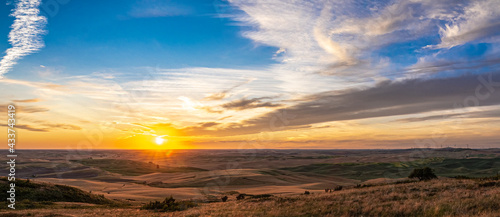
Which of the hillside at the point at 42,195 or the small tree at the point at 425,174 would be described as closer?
the hillside at the point at 42,195

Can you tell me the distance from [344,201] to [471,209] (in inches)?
236

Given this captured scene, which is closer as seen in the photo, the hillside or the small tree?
the hillside

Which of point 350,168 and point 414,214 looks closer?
point 414,214

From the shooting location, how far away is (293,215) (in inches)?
566

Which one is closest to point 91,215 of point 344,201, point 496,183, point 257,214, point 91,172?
point 257,214

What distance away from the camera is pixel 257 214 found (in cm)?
1544

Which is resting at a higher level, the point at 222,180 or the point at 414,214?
the point at 414,214

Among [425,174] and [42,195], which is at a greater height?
[425,174]

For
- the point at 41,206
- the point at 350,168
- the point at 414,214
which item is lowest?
the point at 350,168

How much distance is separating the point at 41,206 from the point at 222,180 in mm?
40573

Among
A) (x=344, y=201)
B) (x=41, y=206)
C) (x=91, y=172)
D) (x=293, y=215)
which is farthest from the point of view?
(x=91, y=172)

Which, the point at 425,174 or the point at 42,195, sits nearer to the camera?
the point at 42,195

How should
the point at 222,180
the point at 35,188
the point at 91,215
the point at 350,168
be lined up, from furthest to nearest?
the point at 350,168 < the point at 222,180 < the point at 35,188 < the point at 91,215

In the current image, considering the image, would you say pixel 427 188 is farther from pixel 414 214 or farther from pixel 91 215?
pixel 91 215
